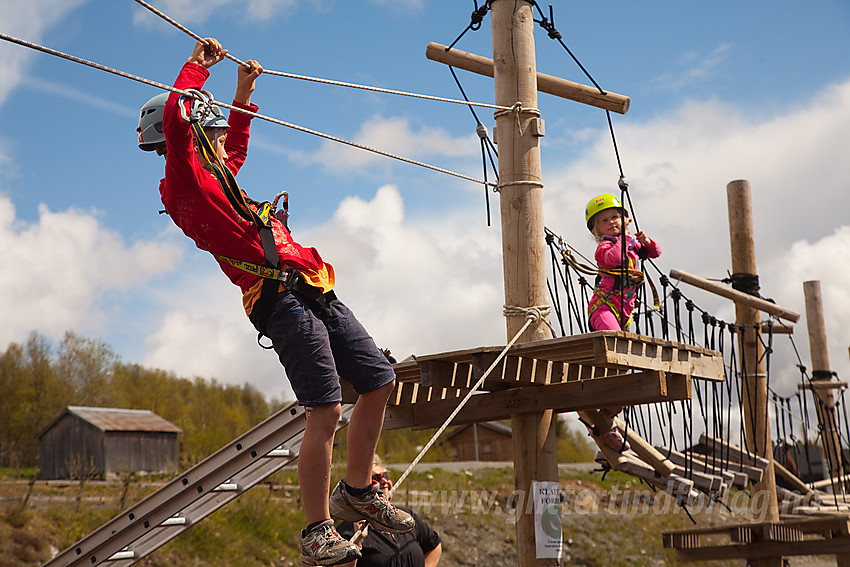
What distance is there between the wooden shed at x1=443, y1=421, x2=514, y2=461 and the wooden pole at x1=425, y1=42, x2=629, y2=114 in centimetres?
3220

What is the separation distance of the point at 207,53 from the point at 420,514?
67.5 ft

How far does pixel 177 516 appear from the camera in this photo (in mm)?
7516

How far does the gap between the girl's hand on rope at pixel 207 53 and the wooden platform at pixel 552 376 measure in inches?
84.4

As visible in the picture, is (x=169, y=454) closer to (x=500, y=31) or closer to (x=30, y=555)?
(x=30, y=555)

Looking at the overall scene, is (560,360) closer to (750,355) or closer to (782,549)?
(782,549)

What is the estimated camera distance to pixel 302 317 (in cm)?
342

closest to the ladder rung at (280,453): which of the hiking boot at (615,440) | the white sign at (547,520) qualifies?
the white sign at (547,520)

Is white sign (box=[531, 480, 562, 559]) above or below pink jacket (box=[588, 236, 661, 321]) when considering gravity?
below

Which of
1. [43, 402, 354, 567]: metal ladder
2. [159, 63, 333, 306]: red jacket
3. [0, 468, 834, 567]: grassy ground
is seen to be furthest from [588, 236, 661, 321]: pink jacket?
[0, 468, 834, 567]: grassy ground

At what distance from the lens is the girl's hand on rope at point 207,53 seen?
3.64m

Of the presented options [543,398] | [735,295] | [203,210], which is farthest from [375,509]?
[735,295]

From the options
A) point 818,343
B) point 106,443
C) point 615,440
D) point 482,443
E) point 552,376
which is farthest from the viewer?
point 482,443

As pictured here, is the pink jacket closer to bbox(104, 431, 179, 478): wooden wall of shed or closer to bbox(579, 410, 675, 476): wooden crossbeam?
bbox(579, 410, 675, 476): wooden crossbeam

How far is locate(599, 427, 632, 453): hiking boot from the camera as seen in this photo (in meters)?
7.36
